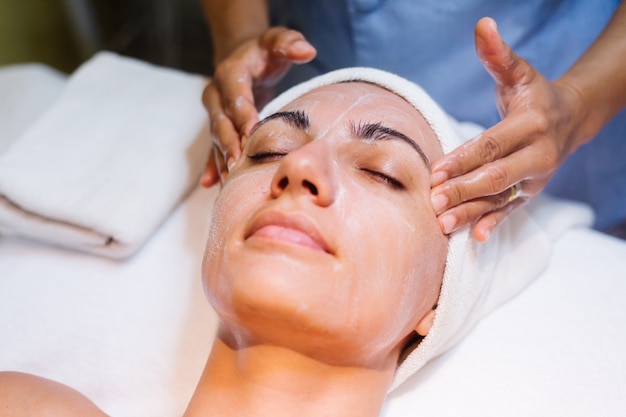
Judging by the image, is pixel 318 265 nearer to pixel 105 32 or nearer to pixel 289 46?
pixel 289 46

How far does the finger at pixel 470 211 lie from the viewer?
98 cm

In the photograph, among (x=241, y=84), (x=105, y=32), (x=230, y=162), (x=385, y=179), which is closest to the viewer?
(x=385, y=179)

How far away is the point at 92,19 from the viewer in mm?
2553

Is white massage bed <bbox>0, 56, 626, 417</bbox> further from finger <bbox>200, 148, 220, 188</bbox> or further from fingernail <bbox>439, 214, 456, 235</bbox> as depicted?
fingernail <bbox>439, 214, 456, 235</bbox>

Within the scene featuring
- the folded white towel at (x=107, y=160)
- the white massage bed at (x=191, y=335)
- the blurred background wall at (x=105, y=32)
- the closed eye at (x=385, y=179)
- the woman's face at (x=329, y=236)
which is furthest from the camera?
the blurred background wall at (x=105, y=32)

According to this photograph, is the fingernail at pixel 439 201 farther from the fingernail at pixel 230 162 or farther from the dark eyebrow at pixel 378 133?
the fingernail at pixel 230 162

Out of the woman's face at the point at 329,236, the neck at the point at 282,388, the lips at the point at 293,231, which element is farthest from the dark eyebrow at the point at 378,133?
the neck at the point at 282,388

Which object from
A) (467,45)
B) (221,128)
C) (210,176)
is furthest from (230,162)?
(467,45)

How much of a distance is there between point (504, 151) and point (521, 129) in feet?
0.16

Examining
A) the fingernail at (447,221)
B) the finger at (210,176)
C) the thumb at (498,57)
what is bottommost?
the finger at (210,176)

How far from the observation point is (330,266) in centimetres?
83

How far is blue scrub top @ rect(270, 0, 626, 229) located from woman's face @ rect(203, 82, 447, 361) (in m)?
0.43

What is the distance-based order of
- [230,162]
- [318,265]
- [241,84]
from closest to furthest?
1. [318,265]
2. [230,162]
3. [241,84]

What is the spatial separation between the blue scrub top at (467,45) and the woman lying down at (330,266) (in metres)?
0.32
